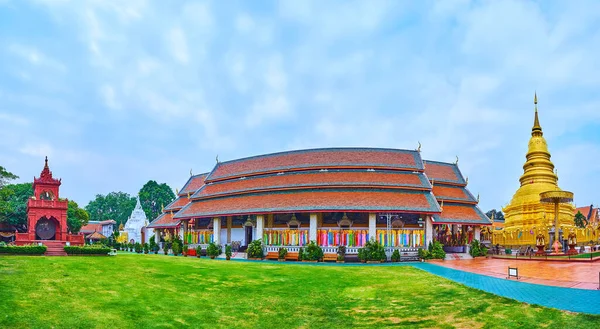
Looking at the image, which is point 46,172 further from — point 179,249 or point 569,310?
point 569,310

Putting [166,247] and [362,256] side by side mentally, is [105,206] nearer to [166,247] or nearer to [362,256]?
[166,247]

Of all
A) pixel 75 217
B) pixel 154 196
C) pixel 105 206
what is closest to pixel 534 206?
pixel 75 217

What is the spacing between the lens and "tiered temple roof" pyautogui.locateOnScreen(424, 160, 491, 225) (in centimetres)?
3288

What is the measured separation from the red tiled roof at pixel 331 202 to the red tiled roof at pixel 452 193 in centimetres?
312

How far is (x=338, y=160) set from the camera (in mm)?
34219

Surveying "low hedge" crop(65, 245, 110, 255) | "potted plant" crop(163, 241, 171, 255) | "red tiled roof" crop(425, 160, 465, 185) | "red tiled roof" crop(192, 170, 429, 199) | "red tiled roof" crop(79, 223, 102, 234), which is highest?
"red tiled roof" crop(425, 160, 465, 185)

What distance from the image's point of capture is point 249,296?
14.9m

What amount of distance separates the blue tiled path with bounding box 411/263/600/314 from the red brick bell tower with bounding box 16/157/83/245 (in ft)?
79.1

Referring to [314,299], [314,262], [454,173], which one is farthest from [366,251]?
[454,173]

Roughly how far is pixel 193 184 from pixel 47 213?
19.2 metres

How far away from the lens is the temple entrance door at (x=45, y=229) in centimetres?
2775

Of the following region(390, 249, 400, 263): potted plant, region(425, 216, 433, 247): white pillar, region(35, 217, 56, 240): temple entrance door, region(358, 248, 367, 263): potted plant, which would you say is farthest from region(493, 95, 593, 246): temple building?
region(35, 217, 56, 240): temple entrance door

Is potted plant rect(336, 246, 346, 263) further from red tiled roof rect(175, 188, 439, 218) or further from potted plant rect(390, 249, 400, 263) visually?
potted plant rect(390, 249, 400, 263)

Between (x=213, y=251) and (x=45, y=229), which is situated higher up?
(x=45, y=229)
